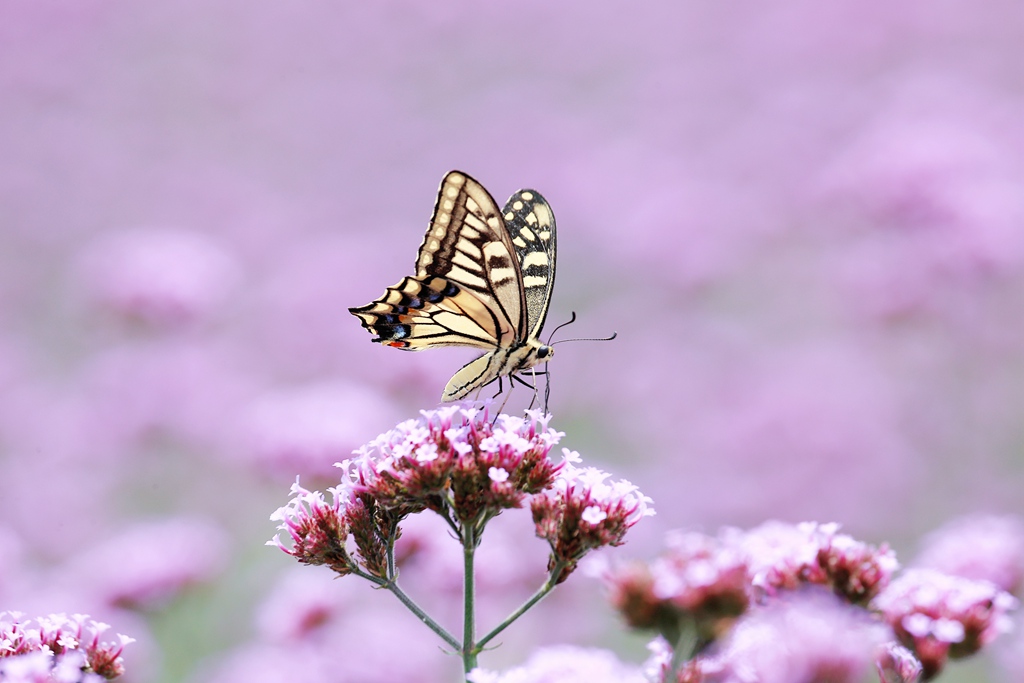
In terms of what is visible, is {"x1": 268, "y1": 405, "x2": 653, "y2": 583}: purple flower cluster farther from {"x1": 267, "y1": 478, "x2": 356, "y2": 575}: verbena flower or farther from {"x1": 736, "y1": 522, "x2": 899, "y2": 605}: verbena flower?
{"x1": 736, "y1": 522, "x2": 899, "y2": 605}: verbena flower

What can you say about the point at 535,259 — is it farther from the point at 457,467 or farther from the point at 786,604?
the point at 786,604

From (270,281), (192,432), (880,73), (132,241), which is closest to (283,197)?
(270,281)

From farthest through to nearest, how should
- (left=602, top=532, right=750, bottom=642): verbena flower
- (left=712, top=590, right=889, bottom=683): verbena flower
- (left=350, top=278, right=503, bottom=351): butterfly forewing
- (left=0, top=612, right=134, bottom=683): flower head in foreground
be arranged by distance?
(left=350, top=278, right=503, bottom=351): butterfly forewing → (left=602, top=532, right=750, bottom=642): verbena flower → (left=0, top=612, right=134, bottom=683): flower head in foreground → (left=712, top=590, right=889, bottom=683): verbena flower

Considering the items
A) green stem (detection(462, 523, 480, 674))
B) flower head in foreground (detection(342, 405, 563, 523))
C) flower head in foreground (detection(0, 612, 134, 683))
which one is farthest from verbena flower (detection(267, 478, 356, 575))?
flower head in foreground (detection(0, 612, 134, 683))

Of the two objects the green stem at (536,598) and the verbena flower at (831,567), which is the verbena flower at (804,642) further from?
the green stem at (536,598)

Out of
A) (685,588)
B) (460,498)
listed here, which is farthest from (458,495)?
(685,588)
